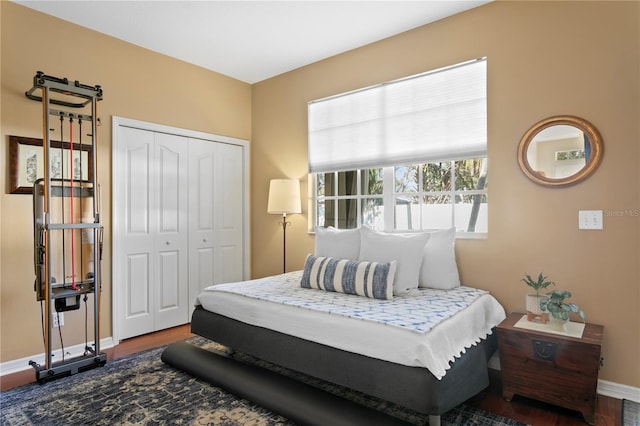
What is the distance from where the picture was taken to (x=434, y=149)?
3160 millimetres

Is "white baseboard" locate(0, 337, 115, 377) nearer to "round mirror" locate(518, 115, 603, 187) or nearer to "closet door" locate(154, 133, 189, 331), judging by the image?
"closet door" locate(154, 133, 189, 331)

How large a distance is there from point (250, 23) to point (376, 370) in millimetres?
2850

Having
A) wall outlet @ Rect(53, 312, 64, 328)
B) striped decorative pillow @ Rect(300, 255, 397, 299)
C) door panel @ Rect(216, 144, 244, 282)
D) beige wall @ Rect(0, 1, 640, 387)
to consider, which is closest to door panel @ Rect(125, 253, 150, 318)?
beige wall @ Rect(0, 1, 640, 387)

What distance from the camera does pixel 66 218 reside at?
3145mm

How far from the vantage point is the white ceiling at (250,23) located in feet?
9.69

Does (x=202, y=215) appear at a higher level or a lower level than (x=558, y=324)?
higher

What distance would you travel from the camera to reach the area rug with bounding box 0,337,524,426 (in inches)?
83.7

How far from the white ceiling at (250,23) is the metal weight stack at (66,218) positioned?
67 cm

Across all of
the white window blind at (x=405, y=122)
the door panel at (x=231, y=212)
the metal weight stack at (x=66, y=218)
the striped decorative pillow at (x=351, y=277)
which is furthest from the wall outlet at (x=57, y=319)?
the white window blind at (x=405, y=122)

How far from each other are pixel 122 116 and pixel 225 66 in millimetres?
1227

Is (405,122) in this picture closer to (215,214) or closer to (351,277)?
(351,277)

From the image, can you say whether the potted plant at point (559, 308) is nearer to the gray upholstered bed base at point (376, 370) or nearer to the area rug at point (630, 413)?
the gray upholstered bed base at point (376, 370)

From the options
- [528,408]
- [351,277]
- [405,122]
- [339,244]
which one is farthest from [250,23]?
[528,408]

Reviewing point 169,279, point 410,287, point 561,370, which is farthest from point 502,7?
point 169,279
